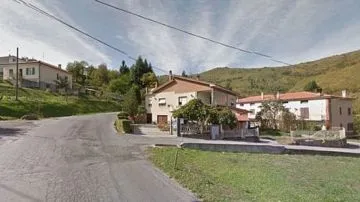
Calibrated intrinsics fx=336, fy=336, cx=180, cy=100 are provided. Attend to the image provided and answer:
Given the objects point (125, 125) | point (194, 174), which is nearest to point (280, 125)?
point (125, 125)

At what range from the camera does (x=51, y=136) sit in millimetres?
21969

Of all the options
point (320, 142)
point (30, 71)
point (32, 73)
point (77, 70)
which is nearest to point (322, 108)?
point (320, 142)

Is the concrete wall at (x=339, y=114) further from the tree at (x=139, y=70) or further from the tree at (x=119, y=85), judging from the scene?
the tree at (x=119, y=85)

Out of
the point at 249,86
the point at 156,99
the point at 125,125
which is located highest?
the point at 249,86

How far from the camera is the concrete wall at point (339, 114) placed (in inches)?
2002

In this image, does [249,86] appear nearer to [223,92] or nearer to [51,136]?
[223,92]

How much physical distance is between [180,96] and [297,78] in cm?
9576

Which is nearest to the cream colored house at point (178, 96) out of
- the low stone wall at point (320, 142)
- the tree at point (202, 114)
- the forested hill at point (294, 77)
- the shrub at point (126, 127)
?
the tree at point (202, 114)

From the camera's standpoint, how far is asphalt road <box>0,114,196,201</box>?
9055mm

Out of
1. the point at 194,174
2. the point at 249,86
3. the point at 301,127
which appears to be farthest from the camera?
the point at 249,86

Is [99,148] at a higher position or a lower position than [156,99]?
lower

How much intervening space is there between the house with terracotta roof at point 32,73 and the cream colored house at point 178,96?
84.9 feet

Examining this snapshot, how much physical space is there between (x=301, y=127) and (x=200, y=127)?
887 inches

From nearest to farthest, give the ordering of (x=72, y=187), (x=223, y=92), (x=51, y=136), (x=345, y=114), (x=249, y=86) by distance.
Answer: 1. (x=72, y=187)
2. (x=51, y=136)
3. (x=223, y=92)
4. (x=345, y=114)
5. (x=249, y=86)
